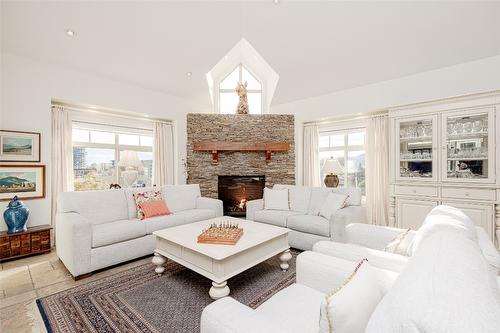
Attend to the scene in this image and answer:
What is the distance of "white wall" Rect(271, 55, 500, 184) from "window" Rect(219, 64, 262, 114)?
63cm

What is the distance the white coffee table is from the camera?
1.95m

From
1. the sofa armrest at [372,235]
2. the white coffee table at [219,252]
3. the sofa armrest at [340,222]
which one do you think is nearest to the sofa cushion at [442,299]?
the sofa armrest at [372,235]

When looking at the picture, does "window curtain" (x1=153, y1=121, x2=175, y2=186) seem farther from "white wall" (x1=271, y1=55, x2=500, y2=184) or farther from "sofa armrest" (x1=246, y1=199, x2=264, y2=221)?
"white wall" (x1=271, y1=55, x2=500, y2=184)

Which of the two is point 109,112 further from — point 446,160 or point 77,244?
point 446,160

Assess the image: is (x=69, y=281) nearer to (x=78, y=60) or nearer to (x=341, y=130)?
(x=78, y=60)

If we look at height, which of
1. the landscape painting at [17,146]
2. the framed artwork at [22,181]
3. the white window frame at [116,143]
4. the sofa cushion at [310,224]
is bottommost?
the sofa cushion at [310,224]

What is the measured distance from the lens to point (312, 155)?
5.36 metres

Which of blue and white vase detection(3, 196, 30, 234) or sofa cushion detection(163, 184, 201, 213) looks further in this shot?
sofa cushion detection(163, 184, 201, 213)

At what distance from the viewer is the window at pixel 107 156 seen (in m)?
4.12

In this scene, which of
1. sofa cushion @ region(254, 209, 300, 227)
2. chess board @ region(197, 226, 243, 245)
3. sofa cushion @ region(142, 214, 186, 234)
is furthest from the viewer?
sofa cushion @ region(254, 209, 300, 227)

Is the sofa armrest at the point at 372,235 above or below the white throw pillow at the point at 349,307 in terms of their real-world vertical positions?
below

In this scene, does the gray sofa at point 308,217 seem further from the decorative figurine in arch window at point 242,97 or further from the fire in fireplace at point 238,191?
the decorative figurine in arch window at point 242,97

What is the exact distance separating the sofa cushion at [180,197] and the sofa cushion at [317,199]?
1990 millimetres

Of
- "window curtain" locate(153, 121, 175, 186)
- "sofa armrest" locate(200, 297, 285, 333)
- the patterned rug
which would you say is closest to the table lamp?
the patterned rug
